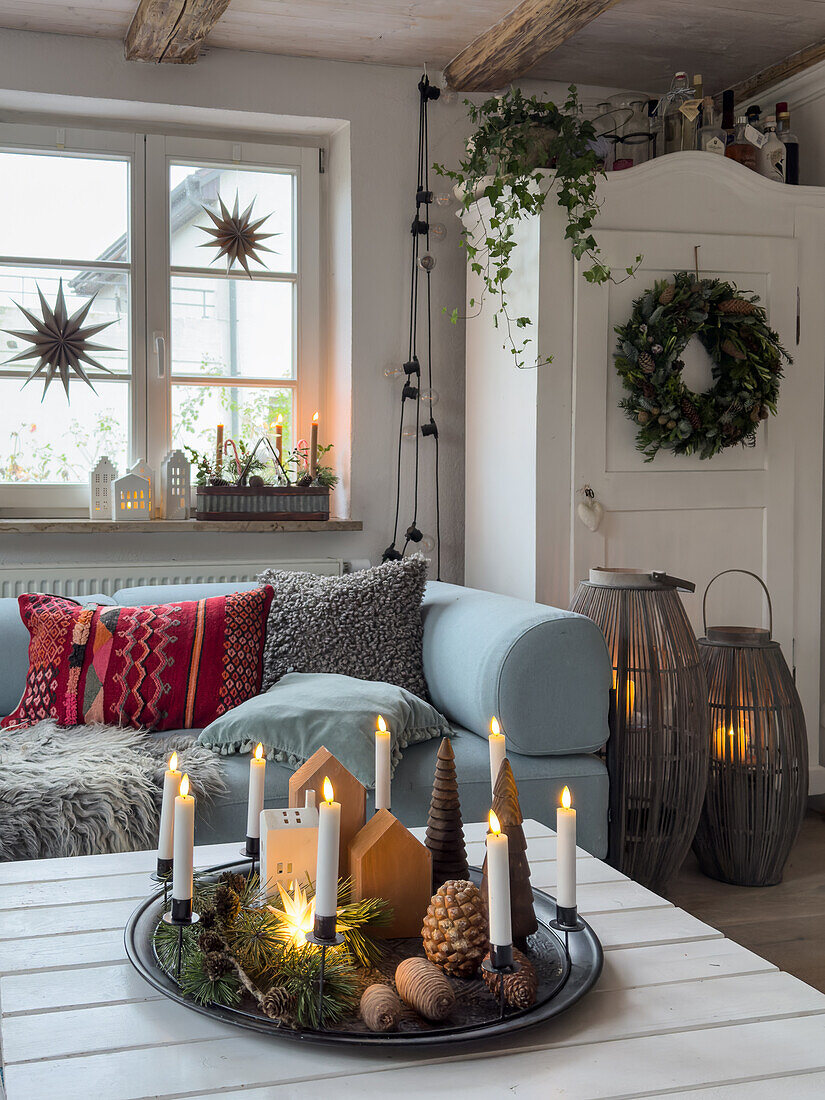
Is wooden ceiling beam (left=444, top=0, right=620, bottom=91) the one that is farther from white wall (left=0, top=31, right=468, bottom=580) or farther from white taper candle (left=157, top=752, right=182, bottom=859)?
white taper candle (left=157, top=752, right=182, bottom=859)

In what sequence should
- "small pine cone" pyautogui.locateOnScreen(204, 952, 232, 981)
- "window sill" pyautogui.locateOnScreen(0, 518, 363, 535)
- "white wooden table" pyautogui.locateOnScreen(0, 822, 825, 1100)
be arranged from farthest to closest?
"window sill" pyautogui.locateOnScreen(0, 518, 363, 535)
"small pine cone" pyautogui.locateOnScreen(204, 952, 232, 981)
"white wooden table" pyautogui.locateOnScreen(0, 822, 825, 1100)

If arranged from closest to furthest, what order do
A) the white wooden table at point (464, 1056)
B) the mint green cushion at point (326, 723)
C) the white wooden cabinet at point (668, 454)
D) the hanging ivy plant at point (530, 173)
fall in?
1. the white wooden table at point (464, 1056)
2. the mint green cushion at point (326, 723)
3. the hanging ivy plant at point (530, 173)
4. the white wooden cabinet at point (668, 454)

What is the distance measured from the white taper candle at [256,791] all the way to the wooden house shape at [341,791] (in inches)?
1.7

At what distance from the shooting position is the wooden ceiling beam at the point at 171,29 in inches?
102

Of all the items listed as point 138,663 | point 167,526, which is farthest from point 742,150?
point 138,663

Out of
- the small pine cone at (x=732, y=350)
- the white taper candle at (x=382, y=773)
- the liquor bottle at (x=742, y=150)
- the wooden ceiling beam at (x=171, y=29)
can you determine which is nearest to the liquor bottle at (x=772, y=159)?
the liquor bottle at (x=742, y=150)

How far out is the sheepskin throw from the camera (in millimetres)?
1775

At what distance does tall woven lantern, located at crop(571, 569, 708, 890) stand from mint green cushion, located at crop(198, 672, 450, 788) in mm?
491

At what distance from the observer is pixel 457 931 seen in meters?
1.07

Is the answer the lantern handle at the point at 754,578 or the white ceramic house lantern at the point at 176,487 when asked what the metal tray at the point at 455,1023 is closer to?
the lantern handle at the point at 754,578

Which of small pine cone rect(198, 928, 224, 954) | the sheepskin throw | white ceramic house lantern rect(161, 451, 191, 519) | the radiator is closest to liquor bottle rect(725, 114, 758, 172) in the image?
the radiator

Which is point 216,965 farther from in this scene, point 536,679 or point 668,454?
point 668,454

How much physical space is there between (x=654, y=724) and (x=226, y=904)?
56.5 inches

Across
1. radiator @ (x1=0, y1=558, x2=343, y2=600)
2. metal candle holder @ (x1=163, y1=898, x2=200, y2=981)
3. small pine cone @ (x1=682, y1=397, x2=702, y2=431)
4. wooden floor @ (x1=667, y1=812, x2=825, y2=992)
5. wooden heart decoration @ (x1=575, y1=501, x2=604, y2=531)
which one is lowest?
wooden floor @ (x1=667, y1=812, x2=825, y2=992)
